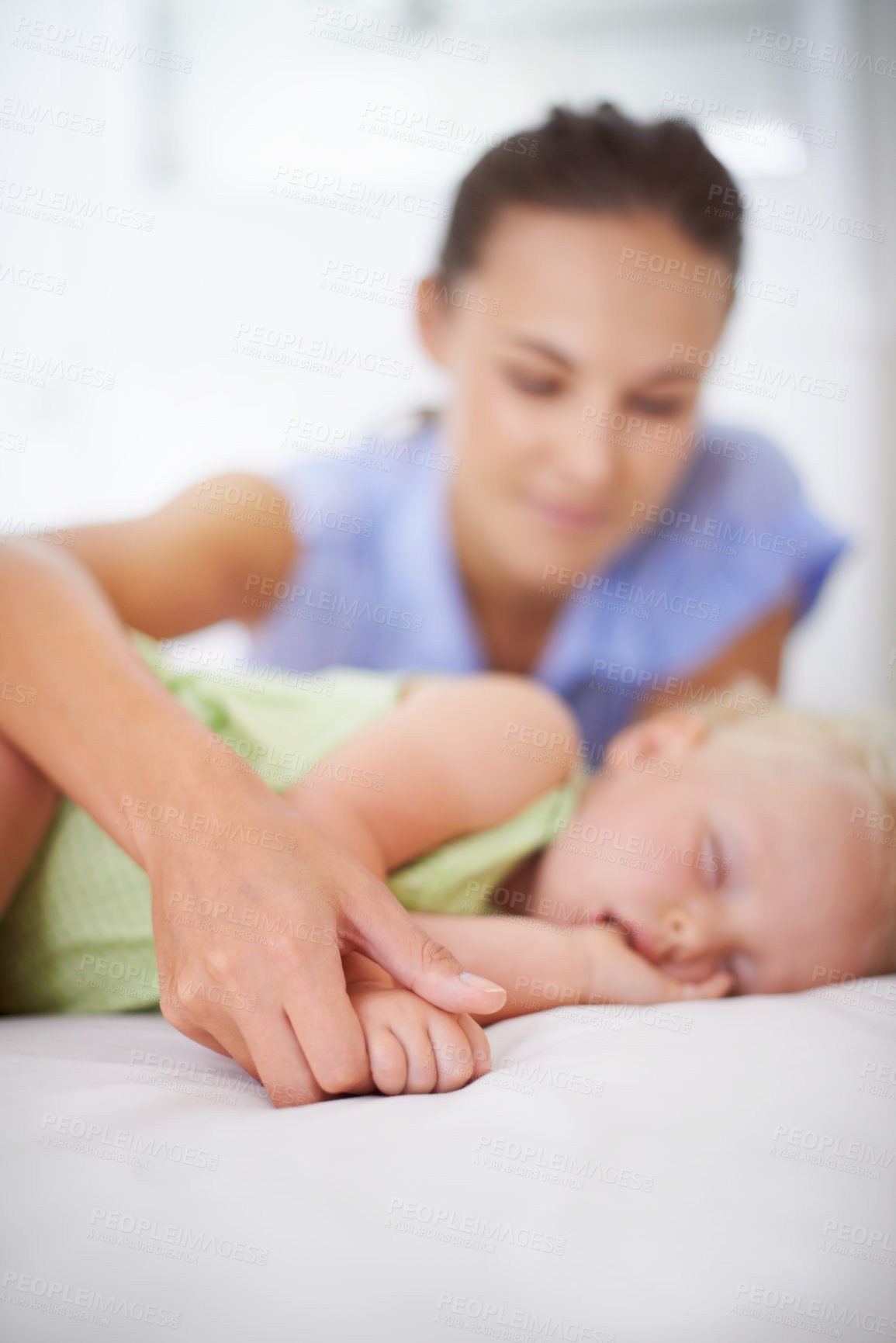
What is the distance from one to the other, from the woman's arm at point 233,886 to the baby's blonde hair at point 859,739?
1.59 feet

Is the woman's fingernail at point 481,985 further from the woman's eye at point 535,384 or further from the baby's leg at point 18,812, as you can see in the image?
the woman's eye at point 535,384

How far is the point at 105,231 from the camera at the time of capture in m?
2.67

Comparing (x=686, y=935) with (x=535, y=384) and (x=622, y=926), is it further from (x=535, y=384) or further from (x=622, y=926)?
(x=535, y=384)

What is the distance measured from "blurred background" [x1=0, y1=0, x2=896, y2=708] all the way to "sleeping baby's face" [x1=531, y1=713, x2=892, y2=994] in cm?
165

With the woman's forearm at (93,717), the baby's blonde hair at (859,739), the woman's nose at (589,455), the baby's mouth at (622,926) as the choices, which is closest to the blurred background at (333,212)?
the woman's nose at (589,455)

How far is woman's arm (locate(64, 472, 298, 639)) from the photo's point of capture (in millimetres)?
1250

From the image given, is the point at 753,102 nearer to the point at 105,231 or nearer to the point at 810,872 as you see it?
the point at 105,231

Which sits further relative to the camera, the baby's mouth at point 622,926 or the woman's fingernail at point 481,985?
the baby's mouth at point 622,926

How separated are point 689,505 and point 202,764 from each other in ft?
4.52

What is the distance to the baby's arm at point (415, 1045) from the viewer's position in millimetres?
581

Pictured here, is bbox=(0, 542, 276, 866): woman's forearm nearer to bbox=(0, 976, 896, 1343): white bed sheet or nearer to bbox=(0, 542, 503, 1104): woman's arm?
bbox=(0, 542, 503, 1104): woman's arm

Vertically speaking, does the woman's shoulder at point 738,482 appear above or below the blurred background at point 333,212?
below

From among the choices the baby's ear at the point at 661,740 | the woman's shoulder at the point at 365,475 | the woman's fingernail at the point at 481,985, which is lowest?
the woman's fingernail at the point at 481,985

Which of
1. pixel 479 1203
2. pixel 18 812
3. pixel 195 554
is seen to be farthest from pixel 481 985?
pixel 195 554
